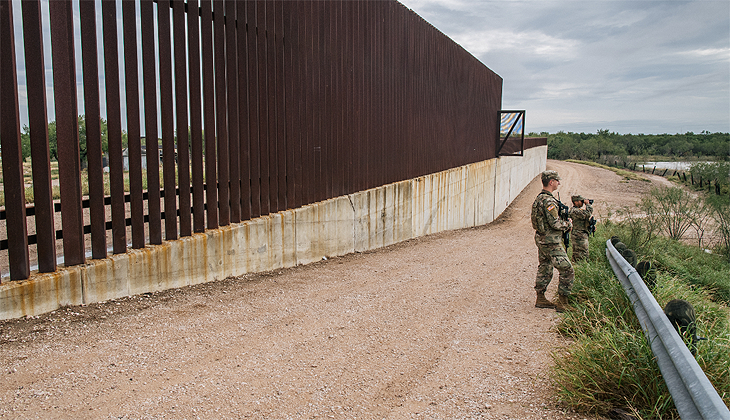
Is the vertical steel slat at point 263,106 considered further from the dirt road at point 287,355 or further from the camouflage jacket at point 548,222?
the camouflage jacket at point 548,222

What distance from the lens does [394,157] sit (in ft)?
36.6

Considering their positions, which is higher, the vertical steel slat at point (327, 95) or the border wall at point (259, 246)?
the vertical steel slat at point (327, 95)

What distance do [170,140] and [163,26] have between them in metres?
1.20

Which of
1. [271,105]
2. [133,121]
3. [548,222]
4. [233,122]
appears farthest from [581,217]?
[133,121]

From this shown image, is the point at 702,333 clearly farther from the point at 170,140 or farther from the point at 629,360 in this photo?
the point at 170,140

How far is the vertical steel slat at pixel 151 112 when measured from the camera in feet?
16.9

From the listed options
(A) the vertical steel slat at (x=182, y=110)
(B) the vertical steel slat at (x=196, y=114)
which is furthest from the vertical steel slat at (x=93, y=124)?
(B) the vertical steel slat at (x=196, y=114)

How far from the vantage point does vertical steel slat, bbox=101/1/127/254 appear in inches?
188

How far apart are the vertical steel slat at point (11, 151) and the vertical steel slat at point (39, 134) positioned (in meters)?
0.11

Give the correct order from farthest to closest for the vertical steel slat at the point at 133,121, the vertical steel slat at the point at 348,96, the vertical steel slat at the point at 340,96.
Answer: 1. the vertical steel slat at the point at 348,96
2. the vertical steel slat at the point at 340,96
3. the vertical steel slat at the point at 133,121

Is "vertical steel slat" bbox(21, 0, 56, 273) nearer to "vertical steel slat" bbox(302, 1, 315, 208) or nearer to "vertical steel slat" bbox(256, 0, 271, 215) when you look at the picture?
"vertical steel slat" bbox(256, 0, 271, 215)

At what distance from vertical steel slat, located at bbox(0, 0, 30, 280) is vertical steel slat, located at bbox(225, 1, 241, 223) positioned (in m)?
2.50

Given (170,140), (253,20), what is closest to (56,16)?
(170,140)

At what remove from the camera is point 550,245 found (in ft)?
18.1
